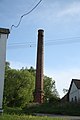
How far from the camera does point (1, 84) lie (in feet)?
67.9

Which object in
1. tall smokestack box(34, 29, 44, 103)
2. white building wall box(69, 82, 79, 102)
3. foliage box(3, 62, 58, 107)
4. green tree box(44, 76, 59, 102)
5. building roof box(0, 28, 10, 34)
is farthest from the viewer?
green tree box(44, 76, 59, 102)

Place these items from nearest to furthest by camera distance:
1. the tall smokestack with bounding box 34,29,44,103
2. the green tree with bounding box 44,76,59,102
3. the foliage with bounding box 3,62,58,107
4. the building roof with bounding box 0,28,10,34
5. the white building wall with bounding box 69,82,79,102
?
the building roof with bounding box 0,28,10,34 → the tall smokestack with bounding box 34,29,44,103 → the foliage with bounding box 3,62,58,107 → the white building wall with bounding box 69,82,79,102 → the green tree with bounding box 44,76,59,102

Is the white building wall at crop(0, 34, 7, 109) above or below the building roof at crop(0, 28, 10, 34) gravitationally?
below

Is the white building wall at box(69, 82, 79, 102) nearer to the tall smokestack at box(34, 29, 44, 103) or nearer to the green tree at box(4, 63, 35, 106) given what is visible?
the green tree at box(4, 63, 35, 106)

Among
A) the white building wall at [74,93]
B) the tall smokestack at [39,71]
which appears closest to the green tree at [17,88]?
the tall smokestack at [39,71]

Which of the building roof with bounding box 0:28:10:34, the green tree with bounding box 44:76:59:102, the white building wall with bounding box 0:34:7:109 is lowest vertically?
the white building wall with bounding box 0:34:7:109

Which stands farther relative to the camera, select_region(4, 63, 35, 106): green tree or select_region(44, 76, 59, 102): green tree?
select_region(44, 76, 59, 102): green tree

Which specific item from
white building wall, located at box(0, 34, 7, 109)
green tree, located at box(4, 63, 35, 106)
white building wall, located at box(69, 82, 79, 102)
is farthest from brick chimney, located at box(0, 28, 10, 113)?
white building wall, located at box(69, 82, 79, 102)

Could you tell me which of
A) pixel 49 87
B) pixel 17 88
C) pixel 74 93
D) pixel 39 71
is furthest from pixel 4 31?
pixel 49 87

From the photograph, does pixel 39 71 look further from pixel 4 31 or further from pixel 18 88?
pixel 4 31

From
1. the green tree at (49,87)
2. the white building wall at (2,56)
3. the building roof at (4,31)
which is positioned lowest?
the white building wall at (2,56)

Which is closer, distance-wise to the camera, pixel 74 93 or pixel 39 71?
pixel 39 71

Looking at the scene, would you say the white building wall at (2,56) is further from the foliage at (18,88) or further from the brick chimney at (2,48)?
the foliage at (18,88)

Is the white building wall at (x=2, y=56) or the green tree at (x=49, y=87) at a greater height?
the green tree at (x=49, y=87)
